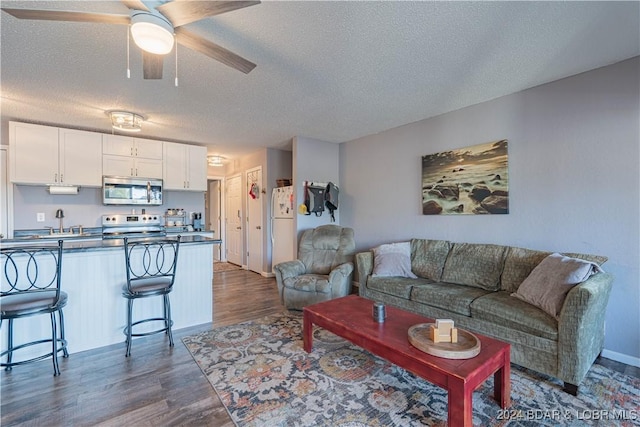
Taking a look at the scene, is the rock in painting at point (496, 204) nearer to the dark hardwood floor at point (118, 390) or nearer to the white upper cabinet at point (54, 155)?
the dark hardwood floor at point (118, 390)

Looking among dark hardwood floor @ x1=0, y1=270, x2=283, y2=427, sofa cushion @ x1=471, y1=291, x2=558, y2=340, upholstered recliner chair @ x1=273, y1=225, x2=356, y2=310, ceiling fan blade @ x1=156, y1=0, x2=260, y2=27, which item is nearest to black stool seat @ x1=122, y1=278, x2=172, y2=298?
dark hardwood floor @ x1=0, y1=270, x2=283, y2=427

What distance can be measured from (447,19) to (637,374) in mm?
2982

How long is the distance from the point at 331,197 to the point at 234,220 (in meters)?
2.94

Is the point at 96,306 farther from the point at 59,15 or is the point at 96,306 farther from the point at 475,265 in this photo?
the point at 475,265

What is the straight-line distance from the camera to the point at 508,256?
2.76m

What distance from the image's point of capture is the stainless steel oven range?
445cm

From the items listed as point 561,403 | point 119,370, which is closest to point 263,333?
point 119,370

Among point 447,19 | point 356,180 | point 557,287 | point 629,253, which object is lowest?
point 557,287

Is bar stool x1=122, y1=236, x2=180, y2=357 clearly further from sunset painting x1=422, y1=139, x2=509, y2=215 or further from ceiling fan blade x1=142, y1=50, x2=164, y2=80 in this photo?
sunset painting x1=422, y1=139, x2=509, y2=215

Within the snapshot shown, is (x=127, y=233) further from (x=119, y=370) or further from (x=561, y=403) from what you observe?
(x=561, y=403)

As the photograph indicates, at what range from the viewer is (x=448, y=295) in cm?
261

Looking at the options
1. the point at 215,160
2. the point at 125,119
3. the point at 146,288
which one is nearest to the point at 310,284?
the point at 146,288

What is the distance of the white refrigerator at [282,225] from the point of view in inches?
Answer: 187

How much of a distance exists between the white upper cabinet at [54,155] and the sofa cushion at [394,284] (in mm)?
4173
